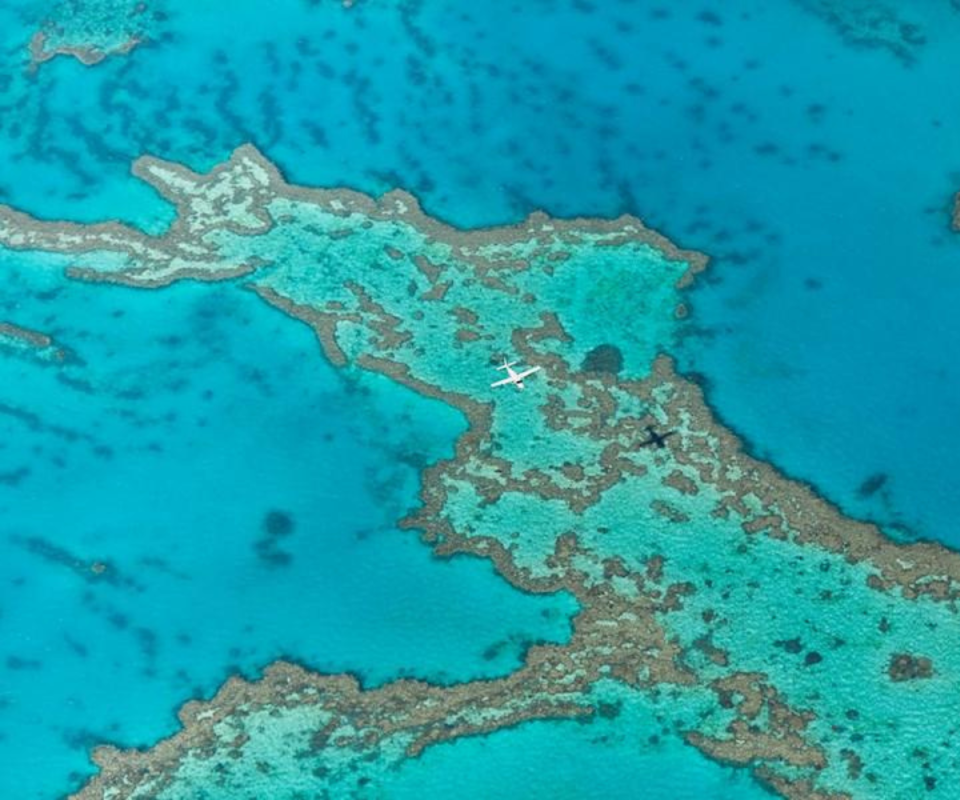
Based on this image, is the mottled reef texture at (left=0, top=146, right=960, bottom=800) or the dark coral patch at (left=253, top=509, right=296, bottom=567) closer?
the mottled reef texture at (left=0, top=146, right=960, bottom=800)

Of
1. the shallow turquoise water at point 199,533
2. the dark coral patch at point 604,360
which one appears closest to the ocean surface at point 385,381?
the shallow turquoise water at point 199,533

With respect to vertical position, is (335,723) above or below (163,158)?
below

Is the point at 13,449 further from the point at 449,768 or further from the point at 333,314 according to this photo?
the point at 449,768

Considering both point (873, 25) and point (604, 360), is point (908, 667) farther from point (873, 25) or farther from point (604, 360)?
point (873, 25)

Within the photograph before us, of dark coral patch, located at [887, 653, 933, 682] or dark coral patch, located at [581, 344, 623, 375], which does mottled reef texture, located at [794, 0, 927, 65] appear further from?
dark coral patch, located at [887, 653, 933, 682]

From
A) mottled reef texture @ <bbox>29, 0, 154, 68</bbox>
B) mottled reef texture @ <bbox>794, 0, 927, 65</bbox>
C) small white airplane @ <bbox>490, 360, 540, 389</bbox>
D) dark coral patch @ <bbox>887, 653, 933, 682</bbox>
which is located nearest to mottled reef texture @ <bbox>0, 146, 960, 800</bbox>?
dark coral patch @ <bbox>887, 653, 933, 682</bbox>

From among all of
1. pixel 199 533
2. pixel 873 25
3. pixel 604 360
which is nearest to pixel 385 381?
pixel 604 360

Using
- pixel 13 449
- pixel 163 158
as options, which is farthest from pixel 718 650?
pixel 163 158

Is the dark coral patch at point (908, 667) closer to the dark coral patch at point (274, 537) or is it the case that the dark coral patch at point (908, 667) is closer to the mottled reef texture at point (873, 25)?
the dark coral patch at point (274, 537)
